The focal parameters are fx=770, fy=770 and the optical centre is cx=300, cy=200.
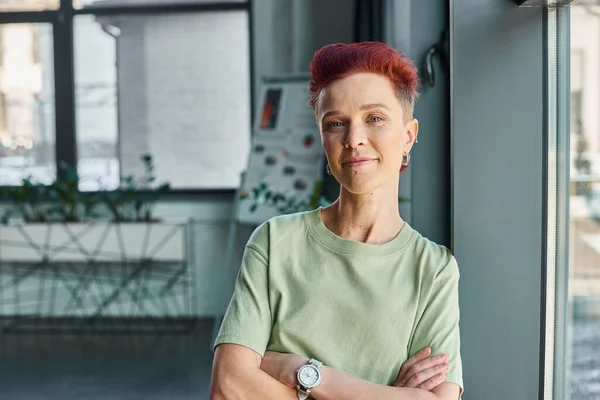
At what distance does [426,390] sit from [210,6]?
462cm

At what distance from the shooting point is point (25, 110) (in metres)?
5.76

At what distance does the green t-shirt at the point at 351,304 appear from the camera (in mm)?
1355

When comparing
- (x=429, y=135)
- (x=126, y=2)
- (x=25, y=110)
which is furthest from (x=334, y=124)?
(x=25, y=110)

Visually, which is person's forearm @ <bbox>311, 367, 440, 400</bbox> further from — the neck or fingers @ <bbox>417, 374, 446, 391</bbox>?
the neck

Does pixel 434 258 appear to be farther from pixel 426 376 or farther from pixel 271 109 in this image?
pixel 271 109

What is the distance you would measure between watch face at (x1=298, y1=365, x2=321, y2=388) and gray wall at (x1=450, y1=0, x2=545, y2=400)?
42 cm

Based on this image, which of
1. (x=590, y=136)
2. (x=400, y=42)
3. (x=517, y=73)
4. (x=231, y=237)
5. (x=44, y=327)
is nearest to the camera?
(x=590, y=136)

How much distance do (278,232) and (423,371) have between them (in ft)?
1.17

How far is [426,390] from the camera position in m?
1.31

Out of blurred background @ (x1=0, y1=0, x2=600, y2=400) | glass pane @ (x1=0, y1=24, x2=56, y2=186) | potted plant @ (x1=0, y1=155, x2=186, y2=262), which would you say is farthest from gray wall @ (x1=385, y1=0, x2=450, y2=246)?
glass pane @ (x1=0, y1=24, x2=56, y2=186)

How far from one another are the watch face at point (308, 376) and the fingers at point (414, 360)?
147mm

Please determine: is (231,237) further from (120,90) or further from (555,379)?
(555,379)

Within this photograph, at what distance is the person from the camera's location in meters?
1.32

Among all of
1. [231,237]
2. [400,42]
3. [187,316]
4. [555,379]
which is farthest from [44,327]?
[555,379]
